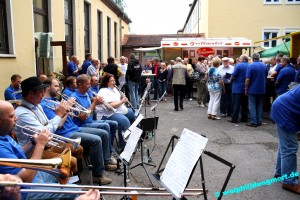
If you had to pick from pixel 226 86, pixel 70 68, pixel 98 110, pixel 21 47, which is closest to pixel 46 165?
pixel 98 110

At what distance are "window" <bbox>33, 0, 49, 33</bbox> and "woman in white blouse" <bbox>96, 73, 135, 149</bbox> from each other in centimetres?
435

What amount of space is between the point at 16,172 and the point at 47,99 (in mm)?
2088

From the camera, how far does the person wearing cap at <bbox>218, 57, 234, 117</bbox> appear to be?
8359mm

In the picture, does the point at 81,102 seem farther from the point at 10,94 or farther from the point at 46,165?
the point at 46,165

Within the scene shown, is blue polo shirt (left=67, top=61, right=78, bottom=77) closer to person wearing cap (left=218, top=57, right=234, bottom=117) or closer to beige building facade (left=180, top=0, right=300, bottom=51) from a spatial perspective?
person wearing cap (left=218, top=57, right=234, bottom=117)

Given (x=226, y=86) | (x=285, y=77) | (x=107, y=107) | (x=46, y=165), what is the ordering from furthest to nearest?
(x=226, y=86)
(x=285, y=77)
(x=107, y=107)
(x=46, y=165)

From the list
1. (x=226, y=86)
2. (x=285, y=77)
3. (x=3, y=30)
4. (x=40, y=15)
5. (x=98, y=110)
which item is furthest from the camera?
(x=40, y=15)

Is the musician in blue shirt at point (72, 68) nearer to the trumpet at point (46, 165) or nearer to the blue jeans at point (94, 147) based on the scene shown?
the blue jeans at point (94, 147)

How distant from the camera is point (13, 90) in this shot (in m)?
6.50

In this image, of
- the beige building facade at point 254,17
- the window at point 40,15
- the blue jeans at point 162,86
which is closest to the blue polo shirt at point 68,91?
the window at point 40,15

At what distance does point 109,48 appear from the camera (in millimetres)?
21484

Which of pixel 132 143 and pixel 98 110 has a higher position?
pixel 98 110

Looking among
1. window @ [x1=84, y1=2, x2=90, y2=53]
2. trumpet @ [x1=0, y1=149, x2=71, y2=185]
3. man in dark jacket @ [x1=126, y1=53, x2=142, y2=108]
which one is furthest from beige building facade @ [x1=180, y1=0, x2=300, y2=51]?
trumpet @ [x1=0, y1=149, x2=71, y2=185]

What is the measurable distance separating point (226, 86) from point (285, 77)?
1776mm
